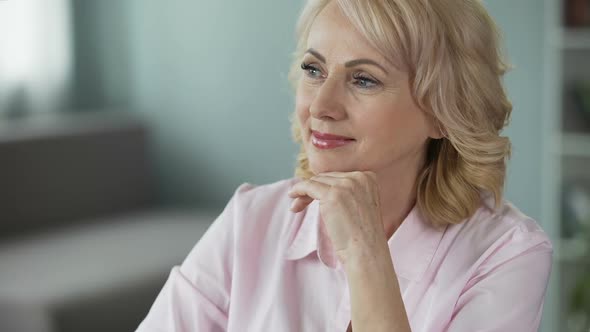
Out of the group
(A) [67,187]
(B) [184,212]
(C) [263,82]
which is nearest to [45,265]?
(A) [67,187]

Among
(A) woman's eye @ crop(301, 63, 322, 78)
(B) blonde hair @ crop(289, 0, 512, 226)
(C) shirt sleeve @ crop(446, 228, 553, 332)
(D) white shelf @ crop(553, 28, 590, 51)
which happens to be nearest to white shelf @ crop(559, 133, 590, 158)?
(D) white shelf @ crop(553, 28, 590, 51)

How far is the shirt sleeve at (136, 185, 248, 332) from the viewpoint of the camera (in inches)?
61.7

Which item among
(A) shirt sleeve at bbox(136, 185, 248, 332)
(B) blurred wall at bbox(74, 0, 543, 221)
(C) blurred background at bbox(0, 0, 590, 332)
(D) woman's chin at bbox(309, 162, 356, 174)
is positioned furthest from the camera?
(B) blurred wall at bbox(74, 0, 543, 221)

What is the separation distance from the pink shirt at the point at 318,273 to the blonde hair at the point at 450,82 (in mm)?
55

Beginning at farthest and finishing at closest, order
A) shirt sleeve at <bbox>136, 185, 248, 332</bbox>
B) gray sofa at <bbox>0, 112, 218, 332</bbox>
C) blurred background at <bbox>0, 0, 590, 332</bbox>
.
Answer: blurred background at <bbox>0, 0, 590, 332</bbox>, gray sofa at <bbox>0, 112, 218, 332</bbox>, shirt sleeve at <bbox>136, 185, 248, 332</bbox>

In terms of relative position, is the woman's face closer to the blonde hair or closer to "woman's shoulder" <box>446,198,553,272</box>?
the blonde hair

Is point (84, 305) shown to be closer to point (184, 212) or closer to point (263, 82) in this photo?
point (184, 212)

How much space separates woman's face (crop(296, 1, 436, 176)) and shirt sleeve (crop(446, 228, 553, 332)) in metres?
0.25

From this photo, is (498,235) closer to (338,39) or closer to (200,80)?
(338,39)

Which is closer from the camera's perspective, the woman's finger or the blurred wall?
the woman's finger

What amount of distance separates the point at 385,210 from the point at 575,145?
1898 millimetres

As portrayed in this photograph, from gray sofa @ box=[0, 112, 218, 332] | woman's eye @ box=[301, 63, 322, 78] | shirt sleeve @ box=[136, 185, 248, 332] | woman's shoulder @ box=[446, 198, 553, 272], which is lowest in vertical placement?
gray sofa @ box=[0, 112, 218, 332]

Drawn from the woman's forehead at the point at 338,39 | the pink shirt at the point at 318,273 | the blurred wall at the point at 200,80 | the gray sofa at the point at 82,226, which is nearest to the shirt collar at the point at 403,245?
the pink shirt at the point at 318,273

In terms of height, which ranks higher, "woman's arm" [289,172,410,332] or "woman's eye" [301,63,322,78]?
"woman's eye" [301,63,322,78]
